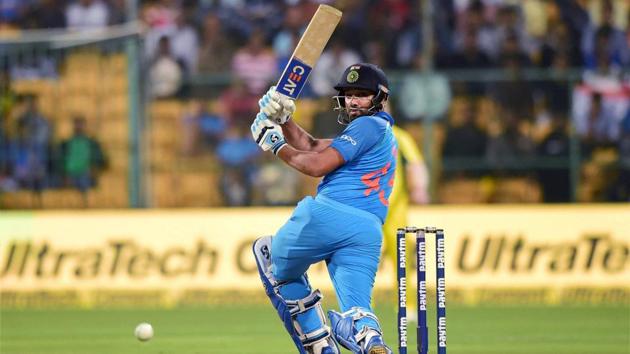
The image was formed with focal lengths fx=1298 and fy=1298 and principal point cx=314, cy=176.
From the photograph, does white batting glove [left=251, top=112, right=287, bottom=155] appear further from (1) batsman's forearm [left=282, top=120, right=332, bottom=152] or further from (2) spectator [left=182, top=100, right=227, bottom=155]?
(2) spectator [left=182, top=100, right=227, bottom=155]

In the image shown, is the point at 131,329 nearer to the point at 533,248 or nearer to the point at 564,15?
the point at 533,248

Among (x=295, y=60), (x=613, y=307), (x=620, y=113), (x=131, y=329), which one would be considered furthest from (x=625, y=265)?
(x=295, y=60)

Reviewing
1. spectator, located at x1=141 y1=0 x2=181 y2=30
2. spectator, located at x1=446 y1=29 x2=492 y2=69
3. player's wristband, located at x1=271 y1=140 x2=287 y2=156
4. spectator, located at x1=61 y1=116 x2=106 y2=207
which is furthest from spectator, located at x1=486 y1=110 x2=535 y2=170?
player's wristband, located at x1=271 y1=140 x2=287 y2=156

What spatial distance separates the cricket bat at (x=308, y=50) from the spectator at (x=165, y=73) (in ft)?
29.9

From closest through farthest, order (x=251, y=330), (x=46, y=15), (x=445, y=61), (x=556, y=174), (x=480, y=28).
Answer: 1. (x=251, y=330)
2. (x=556, y=174)
3. (x=445, y=61)
4. (x=480, y=28)
5. (x=46, y=15)

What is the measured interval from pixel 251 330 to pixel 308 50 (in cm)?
515

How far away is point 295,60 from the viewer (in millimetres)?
7586

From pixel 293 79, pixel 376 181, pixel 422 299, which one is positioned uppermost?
pixel 293 79

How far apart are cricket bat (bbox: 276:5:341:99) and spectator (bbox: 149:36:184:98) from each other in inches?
359

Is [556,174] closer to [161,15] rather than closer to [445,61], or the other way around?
[445,61]

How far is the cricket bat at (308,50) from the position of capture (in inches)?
294

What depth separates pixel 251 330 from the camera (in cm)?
1223

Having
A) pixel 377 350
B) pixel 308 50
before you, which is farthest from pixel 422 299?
pixel 308 50

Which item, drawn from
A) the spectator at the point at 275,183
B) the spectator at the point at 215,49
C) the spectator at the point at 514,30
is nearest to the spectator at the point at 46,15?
the spectator at the point at 215,49
